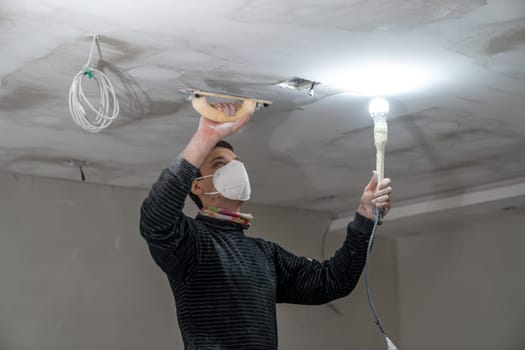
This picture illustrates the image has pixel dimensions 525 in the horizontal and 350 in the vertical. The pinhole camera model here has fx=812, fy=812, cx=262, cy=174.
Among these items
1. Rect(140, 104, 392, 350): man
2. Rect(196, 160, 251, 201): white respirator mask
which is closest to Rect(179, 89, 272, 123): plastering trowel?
Rect(140, 104, 392, 350): man

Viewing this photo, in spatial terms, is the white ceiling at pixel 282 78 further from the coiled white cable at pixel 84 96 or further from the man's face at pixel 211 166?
the man's face at pixel 211 166

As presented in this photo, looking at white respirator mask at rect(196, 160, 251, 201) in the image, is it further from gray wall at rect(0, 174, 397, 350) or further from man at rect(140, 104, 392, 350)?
gray wall at rect(0, 174, 397, 350)

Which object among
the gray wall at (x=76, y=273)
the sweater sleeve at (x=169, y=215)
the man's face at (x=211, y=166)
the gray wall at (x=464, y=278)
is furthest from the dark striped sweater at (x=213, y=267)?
the gray wall at (x=464, y=278)

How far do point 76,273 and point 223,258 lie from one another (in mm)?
1972

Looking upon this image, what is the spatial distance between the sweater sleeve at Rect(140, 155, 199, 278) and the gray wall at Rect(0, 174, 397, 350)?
1.97 m

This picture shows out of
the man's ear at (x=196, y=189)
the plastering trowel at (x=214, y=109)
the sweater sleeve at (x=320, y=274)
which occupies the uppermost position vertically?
the plastering trowel at (x=214, y=109)

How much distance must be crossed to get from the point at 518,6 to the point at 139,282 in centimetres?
280

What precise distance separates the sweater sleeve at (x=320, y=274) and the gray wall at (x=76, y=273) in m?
1.77

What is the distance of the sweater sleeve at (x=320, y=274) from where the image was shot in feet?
9.16

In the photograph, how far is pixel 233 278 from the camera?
2.57 metres

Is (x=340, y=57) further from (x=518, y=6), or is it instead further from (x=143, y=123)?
(x=143, y=123)

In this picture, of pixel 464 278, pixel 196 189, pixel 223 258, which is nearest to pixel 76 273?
pixel 196 189

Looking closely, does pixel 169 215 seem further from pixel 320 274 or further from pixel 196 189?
Result: pixel 320 274

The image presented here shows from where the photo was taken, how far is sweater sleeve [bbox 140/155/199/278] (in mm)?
2361
